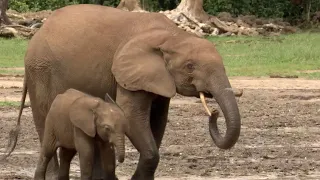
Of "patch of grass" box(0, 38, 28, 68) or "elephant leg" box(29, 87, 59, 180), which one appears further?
"patch of grass" box(0, 38, 28, 68)

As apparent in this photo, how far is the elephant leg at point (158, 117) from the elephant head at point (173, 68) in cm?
43

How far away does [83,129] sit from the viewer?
25.6 ft

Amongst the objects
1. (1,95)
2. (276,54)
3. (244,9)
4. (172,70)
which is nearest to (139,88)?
(172,70)

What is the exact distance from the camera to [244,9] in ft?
115

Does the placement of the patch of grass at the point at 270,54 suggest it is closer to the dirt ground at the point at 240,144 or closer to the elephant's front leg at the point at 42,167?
the dirt ground at the point at 240,144

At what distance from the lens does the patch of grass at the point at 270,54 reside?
19.8 m

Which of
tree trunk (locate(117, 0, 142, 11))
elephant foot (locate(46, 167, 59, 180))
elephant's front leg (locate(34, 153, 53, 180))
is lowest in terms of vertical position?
tree trunk (locate(117, 0, 142, 11))

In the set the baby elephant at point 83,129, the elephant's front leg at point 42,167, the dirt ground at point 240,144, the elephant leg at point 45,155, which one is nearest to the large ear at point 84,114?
the baby elephant at point 83,129

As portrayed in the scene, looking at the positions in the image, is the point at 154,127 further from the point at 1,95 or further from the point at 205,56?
the point at 1,95

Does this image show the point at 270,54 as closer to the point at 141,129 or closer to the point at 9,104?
the point at 9,104

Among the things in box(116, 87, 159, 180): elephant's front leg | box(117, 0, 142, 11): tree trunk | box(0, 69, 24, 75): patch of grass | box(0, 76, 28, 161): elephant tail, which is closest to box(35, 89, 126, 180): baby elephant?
box(116, 87, 159, 180): elephant's front leg

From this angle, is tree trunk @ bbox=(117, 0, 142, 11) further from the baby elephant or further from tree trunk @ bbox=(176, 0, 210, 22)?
the baby elephant

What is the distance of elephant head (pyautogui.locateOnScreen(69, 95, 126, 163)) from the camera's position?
758cm

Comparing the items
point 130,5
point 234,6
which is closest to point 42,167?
point 130,5
